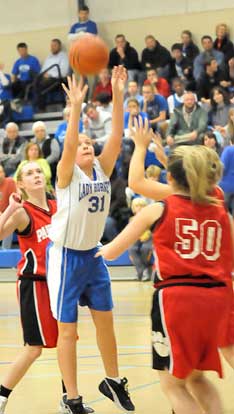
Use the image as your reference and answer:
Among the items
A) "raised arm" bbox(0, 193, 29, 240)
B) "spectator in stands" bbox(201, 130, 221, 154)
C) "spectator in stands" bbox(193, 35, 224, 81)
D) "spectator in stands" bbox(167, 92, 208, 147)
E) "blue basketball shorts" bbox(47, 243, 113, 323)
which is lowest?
"blue basketball shorts" bbox(47, 243, 113, 323)

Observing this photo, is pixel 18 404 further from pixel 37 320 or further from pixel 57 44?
pixel 57 44

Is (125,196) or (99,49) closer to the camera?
(99,49)

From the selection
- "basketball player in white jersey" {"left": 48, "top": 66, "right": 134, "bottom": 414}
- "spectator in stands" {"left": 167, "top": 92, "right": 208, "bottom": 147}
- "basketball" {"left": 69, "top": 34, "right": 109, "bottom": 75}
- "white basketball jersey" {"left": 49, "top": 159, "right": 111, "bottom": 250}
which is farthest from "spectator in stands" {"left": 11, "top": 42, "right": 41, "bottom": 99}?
"white basketball jersey" {"left": 49, "top": 159, "right": 111, "bottom": 250}

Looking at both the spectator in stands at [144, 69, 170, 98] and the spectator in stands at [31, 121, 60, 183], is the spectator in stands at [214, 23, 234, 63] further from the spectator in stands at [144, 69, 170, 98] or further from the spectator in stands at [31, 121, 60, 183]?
the spectator in stands at [31, 121, 60, 183]

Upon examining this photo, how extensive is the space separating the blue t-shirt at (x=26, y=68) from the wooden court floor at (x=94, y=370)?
840 centimetres

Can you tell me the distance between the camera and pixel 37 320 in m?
5.14

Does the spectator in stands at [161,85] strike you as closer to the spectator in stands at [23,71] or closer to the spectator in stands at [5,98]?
the spectator in stands at [5,98]

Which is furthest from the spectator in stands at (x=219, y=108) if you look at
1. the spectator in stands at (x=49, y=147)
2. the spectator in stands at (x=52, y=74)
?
the spectator in stands at (x=52, y=74)

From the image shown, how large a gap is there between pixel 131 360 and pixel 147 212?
9.74ft

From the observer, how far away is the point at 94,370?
630 cm

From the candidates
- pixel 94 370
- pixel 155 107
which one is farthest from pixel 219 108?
pixel 94 370

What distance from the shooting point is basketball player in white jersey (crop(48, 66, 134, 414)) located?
15.9 feet

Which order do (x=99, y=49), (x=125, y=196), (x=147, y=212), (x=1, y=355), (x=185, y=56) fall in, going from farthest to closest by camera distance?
1. (x=185, y=56)
2. (x=125, y=196)
3. (x=1, y=355)
4. (x=99, y=49)
5. (x=147, y=212)

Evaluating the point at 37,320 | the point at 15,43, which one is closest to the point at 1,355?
the point at 37,320
